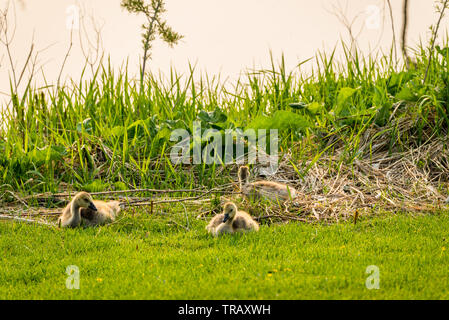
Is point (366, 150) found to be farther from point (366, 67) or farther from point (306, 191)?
point (366, 67)

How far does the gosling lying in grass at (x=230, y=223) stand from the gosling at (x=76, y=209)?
4.54ft

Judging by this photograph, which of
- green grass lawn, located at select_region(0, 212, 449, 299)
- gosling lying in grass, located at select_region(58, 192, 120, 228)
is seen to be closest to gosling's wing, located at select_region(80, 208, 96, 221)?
gosling lying in grass, located at select_region(58, 192, 120, 228)

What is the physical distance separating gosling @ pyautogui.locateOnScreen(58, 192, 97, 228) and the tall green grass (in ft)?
3.87

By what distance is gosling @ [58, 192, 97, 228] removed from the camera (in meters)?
6.02

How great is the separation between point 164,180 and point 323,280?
171 inches

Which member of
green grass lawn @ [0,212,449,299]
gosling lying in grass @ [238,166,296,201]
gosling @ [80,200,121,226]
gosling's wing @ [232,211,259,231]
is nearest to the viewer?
green grass lawn @ [0,212,449,299]

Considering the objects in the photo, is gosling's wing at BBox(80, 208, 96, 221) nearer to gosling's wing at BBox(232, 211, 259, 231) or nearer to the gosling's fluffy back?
the gosling's fluffy back

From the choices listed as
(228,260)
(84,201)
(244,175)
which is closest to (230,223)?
(228,260)

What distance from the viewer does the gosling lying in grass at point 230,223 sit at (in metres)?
5.66

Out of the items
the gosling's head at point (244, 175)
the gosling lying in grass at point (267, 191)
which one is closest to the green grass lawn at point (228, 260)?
the gosling lying in grass at point (267, 191)

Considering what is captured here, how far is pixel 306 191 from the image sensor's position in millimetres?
7410

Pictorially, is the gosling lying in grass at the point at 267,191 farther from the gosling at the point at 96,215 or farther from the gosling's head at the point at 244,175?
the gosling at the point at 96,215
